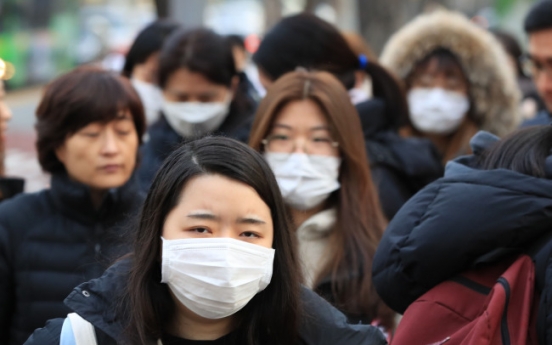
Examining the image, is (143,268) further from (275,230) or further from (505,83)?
(505,83)

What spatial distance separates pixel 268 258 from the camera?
8.89 ft

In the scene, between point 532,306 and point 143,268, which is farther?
point 143,268

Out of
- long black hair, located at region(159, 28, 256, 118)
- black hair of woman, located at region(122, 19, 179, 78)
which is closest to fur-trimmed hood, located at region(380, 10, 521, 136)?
long black hair, located at region(159, 28, 256, 118)

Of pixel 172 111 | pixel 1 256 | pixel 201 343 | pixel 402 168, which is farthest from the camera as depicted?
pixel 172 111

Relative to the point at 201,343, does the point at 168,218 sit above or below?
above

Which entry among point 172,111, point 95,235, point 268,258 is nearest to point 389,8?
point 172,111

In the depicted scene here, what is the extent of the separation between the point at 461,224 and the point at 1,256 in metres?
1.98

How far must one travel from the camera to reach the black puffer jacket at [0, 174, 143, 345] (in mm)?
3662

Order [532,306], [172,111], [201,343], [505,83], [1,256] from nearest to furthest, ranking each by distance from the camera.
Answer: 1. [532,306]
2. [201,343]
3. [1,256]
4. [172,111]
5. [505,83]

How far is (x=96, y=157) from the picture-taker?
4020 mm

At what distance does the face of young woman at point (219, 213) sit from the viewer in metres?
2.64

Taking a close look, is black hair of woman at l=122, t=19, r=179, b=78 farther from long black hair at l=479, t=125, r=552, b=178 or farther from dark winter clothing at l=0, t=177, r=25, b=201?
long black hair at l=479, t=125, r=552, b=178

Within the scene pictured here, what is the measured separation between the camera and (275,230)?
282 centimetres

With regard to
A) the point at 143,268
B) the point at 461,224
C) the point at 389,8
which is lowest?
the point at 389,8
